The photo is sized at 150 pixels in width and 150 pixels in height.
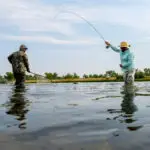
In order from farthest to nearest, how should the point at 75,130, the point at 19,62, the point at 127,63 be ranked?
1. the point at 19,62
2. the point at 127,63
3. the point at 75,130

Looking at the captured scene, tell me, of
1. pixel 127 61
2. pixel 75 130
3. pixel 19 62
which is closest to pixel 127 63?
pixel 127 61

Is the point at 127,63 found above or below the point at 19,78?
above

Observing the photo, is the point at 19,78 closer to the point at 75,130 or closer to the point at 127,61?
the point at 127,61

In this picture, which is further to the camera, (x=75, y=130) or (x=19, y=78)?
(x=19, y=78)

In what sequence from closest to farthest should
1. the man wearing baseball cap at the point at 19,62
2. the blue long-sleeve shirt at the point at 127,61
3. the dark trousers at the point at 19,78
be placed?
the blue long-sleeve shirt at the point at 127,61 < the man wearing baseball cap at the point at 19,62 < the dark trousers at the point at 19,78

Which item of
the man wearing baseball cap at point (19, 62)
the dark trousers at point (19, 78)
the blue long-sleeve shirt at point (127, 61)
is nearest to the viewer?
the blue long-sleeve shirt at point (127, 61)

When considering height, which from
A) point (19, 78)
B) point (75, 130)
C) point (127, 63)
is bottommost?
point (75, 130)

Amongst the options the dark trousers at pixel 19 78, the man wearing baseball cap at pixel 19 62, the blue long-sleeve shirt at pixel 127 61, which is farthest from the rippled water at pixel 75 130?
the dark trousers at pixel 19 78

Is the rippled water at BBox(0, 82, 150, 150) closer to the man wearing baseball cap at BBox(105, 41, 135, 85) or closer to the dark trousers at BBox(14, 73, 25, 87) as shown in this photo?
the man wearing baseball cap at BBox(105, 41, 135, 85)

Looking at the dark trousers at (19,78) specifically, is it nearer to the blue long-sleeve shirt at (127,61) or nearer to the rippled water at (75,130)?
the blue long-sleeve shirt at (127,61)

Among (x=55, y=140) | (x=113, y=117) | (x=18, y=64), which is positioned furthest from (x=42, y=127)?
(x=18, y=64)

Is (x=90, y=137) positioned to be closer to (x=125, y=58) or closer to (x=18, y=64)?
(x=125, y=58)

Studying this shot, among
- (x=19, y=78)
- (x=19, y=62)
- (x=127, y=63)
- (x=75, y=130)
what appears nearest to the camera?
(x=75, y=130)

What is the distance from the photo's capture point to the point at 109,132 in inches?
209
